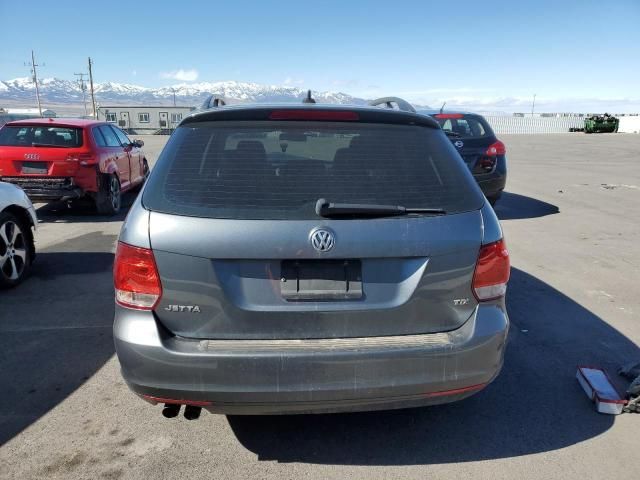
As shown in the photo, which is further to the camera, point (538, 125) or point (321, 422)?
point (538, 125)

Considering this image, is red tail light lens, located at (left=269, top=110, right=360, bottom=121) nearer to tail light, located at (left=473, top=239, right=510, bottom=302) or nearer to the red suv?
tail light, located at (left=473, top=239, right=510, bottom=302)

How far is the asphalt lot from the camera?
2.60m

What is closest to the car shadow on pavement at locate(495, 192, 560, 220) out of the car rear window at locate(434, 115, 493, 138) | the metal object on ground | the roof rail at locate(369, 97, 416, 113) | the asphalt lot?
the car rear window at locate(434, 115, 493, 138)

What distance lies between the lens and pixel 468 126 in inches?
360

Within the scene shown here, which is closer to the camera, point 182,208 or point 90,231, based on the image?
point 182,208

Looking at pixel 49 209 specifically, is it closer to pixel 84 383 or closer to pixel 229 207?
pixel 84 383

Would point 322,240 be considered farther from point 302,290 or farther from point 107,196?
point 107,196

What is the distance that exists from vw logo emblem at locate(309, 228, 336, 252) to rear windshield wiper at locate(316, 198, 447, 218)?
0.30ft

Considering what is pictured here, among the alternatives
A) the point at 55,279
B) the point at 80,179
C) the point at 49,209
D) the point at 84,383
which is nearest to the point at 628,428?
the point at 84,383

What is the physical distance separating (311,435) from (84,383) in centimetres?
164

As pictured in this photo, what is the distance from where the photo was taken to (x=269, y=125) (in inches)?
101

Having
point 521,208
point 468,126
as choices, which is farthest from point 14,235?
point 521,208

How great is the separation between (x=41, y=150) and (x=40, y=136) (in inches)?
13.7

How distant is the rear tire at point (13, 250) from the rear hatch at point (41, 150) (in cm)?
284
